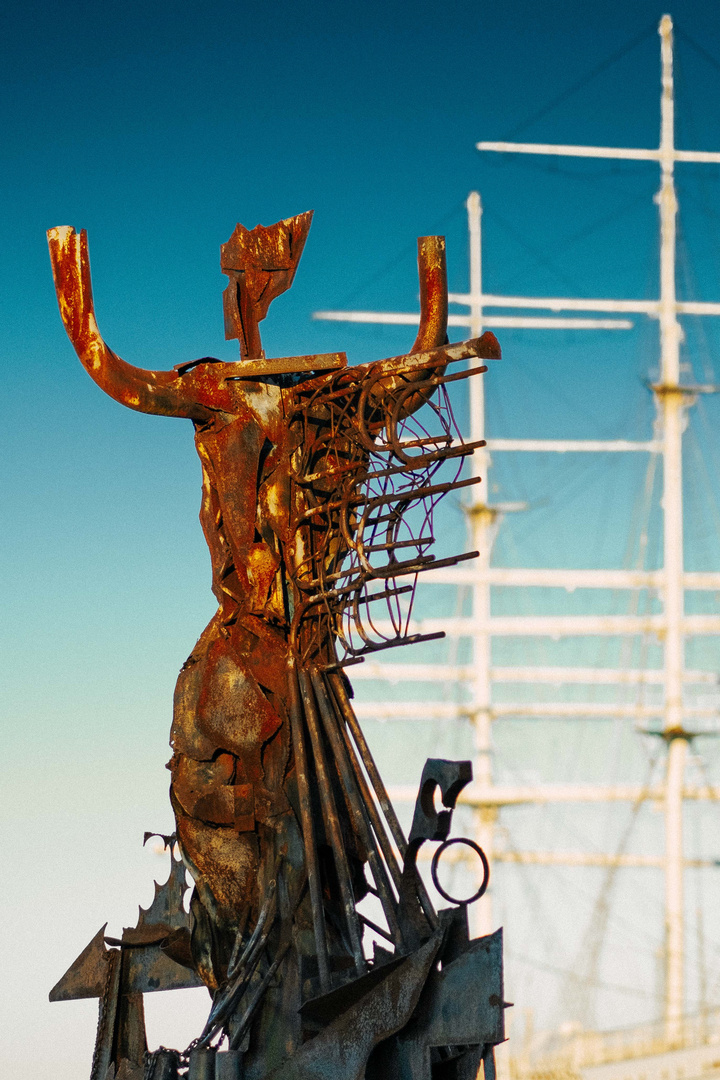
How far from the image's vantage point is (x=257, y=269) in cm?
1305

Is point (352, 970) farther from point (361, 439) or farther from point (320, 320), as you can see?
point (320, 320)

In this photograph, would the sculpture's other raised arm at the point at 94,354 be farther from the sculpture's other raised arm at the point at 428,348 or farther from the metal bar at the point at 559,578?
the metal bar at the point at 559,578

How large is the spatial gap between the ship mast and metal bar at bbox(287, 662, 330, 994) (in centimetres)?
2870

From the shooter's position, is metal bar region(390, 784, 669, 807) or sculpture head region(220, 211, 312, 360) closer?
sculpture head region(220, 211, 312, 360)

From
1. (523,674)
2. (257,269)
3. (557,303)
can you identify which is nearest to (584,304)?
(557,303)

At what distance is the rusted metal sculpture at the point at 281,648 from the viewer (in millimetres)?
11633

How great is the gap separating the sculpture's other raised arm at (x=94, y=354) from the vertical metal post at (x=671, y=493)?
1239 inches

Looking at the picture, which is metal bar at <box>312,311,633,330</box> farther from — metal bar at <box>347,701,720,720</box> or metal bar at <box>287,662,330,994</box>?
metal bar at <box>287,662,330,994</box>

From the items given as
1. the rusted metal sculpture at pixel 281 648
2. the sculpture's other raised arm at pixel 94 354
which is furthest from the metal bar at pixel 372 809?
the sculpture's other raised arm at pixel 94 354

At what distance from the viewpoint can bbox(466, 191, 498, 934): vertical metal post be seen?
45.6 meters

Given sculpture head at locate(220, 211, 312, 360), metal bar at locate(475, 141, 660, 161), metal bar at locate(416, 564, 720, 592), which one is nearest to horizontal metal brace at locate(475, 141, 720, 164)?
metal bar at locate(475, 141, 660, 161)

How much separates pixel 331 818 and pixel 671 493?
32468mm

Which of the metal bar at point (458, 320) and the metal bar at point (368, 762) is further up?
the metal bar at point (458, 320)

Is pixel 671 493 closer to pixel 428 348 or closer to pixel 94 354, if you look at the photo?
pixel 428 348
